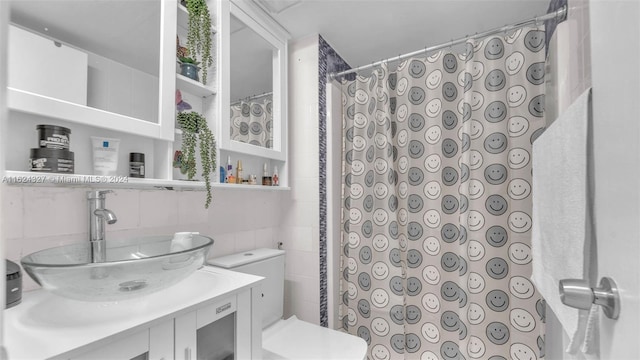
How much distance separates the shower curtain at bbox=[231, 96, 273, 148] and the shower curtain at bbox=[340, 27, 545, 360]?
0.55 meters

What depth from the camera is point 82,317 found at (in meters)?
0.72

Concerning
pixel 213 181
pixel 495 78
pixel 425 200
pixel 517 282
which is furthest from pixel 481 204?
pixel 213 181

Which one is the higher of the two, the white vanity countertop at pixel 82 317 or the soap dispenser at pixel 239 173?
the soap dispenser at pixel 239 173

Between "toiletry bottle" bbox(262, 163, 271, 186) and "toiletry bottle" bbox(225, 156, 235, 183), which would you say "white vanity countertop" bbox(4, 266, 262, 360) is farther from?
"toiletry bottle" bbox(262, 163, 271, 186)

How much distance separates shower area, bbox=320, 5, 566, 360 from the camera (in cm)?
138

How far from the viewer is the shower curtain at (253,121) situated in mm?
1407

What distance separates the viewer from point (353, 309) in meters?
1.79

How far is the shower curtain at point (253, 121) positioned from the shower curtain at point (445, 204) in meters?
0.55

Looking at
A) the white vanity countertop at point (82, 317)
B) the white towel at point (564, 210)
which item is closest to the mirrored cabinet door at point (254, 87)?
the white vanity countertop at point (82, 317)

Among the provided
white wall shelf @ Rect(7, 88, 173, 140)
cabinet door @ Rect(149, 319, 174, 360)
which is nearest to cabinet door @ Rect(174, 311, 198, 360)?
cabinet door @ Rect(149, 319, 174, 360)

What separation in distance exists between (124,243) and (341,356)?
1020mm

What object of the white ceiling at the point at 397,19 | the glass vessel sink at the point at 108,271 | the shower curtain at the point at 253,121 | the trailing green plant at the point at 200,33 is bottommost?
the glass vessel sink at the point at 108,271

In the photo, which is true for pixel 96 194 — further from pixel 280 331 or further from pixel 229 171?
pixel 280 331

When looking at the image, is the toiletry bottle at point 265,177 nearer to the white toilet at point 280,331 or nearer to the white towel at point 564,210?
the white toilet at point 280,331
